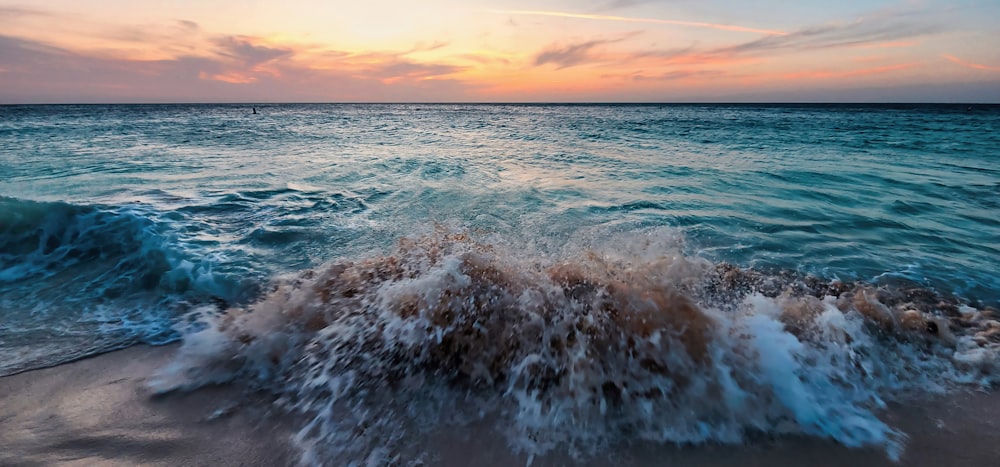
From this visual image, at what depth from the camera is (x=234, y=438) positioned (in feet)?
8.30

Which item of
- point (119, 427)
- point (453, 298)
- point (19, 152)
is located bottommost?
point (119, 427)

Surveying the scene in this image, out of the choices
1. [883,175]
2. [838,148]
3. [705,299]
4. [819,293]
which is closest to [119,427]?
[705,299]

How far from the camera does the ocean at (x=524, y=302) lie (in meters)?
2.78

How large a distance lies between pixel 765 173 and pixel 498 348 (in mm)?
10242

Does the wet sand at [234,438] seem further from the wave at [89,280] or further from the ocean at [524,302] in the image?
the wave at [89,280]

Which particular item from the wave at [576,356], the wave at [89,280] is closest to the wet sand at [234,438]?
the wave at [576,356]

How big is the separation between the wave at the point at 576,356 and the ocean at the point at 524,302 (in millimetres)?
16

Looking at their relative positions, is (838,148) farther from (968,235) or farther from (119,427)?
(119,427)

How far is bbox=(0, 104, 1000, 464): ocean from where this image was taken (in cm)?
278

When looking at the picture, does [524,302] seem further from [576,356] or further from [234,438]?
[234,438]

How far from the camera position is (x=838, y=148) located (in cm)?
1562

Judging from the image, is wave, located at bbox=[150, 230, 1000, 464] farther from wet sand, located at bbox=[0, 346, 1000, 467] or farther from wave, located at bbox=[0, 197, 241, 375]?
wave, located at bbox=[0, 197, 241, 375]

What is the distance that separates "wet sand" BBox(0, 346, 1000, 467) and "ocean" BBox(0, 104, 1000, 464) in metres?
0.12

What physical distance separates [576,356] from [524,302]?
0.75m
